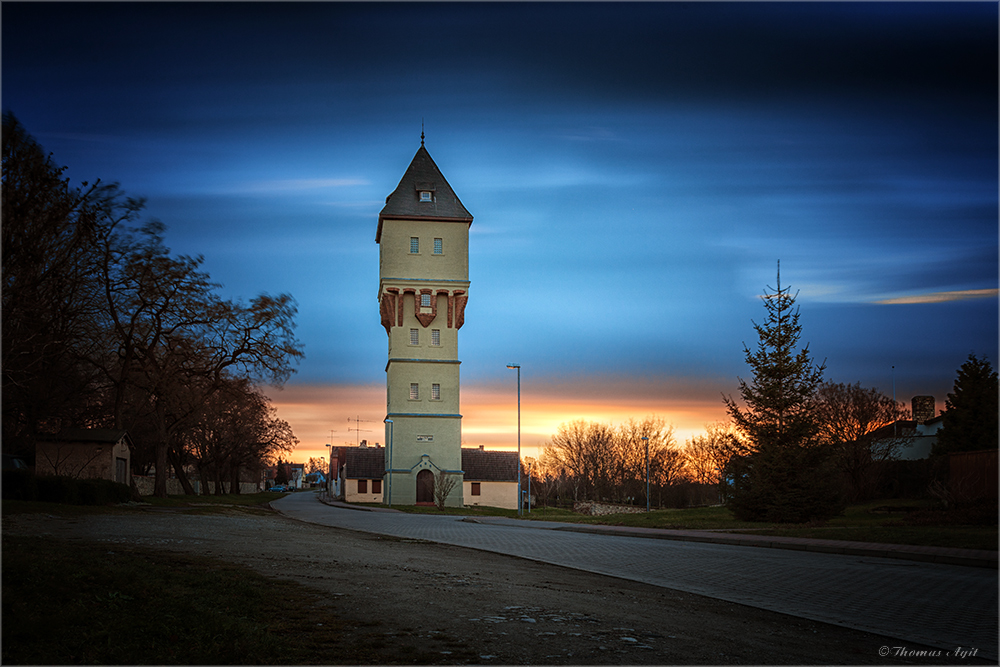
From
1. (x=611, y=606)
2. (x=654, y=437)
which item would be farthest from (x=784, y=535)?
(x=654, y=437)

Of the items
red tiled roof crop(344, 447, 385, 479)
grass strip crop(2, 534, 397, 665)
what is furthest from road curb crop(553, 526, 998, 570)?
red tiled roof crop(344, 447, 385, 479)

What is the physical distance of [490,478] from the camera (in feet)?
240

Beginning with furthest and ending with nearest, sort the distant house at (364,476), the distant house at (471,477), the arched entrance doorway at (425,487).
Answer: the distant house at (471,477), the distant house at (364,476), the arched entrance doorway at (425,487)

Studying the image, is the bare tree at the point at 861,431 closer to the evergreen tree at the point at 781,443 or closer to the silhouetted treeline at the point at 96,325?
the evergreen tree at the point at 781,443

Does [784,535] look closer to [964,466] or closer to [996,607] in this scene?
[964,466]

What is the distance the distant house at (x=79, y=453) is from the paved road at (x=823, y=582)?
23.3 metres

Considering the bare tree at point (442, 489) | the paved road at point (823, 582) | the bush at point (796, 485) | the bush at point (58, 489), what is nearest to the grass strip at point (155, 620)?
the paved road at point (823, 582)

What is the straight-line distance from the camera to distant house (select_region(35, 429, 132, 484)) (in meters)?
35.9

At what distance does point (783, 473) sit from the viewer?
28.7 m

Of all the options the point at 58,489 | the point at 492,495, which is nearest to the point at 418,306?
the point at 492,495

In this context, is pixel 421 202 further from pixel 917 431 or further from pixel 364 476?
pixel 917 431

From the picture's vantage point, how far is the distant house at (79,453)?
35.9 m

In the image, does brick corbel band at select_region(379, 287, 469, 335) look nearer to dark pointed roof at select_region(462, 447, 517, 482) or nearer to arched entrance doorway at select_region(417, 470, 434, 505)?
arched entrance doorway at select_region(417, 470, 434, 505)

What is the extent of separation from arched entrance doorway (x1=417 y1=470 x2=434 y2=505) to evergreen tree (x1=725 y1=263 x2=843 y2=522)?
32757 millimetres
